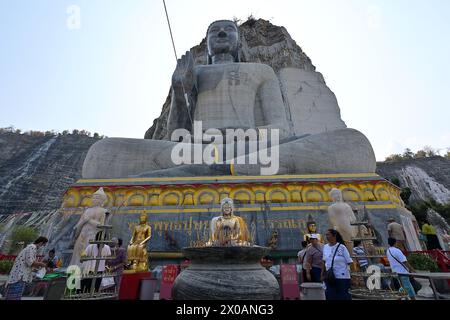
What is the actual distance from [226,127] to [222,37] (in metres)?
2.72

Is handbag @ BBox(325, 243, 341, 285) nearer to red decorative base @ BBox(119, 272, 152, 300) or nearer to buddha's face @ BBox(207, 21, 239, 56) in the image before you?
red decorative base @ BBox(119, 272, 152, 300)

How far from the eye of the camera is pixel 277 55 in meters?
18.9

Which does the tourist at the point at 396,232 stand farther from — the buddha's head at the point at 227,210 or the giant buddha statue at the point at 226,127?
the buddha's head at the point at 227,210

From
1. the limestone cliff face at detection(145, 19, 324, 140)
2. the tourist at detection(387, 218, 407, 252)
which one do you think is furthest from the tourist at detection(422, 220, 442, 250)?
the limestone cliff face at detection(145, 19, 324, 140)

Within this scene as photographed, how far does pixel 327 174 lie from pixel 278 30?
59.1ft

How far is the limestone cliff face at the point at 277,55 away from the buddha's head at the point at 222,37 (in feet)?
28.5

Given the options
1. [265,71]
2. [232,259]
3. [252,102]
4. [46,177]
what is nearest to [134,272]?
[232,259]

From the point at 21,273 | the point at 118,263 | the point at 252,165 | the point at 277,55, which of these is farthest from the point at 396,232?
the point at 277,55

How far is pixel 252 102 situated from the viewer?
734cm

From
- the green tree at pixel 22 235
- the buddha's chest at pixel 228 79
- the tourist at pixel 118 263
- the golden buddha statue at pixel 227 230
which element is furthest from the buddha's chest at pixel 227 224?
the green tree at pixel 22 235

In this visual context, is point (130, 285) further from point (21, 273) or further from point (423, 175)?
point (423, 175)

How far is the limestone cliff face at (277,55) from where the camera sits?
57.5 feet

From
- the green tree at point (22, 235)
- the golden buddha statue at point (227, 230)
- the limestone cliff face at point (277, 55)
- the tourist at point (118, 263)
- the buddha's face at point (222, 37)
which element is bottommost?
the tourist at point (118, 263)
